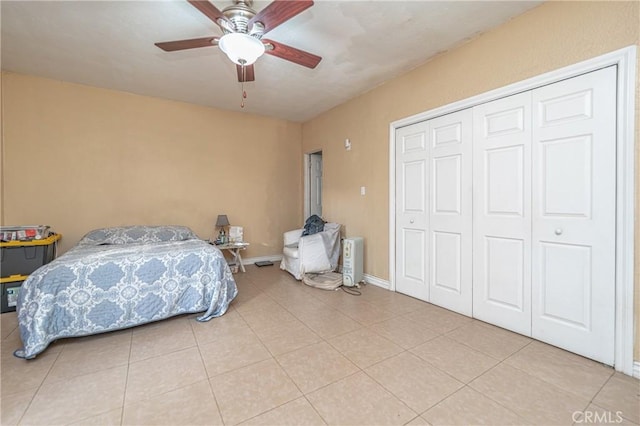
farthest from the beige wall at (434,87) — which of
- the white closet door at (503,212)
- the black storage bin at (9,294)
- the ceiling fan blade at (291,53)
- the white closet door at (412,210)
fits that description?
the black storage bin at (9,294)

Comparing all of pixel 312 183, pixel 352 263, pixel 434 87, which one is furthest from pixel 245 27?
pixel 312 183

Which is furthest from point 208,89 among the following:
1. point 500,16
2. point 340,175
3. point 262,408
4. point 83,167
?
point 262,408

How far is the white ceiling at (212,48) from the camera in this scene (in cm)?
213

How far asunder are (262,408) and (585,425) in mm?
1657

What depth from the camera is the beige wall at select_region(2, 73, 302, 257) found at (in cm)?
331

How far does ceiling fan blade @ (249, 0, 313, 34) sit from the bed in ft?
6.79

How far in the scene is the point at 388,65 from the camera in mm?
3004

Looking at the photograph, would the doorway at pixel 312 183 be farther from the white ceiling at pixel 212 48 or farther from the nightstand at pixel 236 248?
the white ceiling at pixel 212 48

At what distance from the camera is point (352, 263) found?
3.52 metres

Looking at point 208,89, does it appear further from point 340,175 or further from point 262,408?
point 262,408

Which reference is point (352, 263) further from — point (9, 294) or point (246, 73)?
point (9, 294)

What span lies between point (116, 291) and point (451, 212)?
126 inches

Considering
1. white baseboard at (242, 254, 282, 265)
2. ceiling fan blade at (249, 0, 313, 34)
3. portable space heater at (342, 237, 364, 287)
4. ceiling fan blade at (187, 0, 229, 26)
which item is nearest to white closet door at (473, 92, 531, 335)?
portable space heater at (342, 237, 364, 287)

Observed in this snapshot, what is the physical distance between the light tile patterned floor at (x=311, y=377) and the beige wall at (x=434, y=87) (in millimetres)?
654
